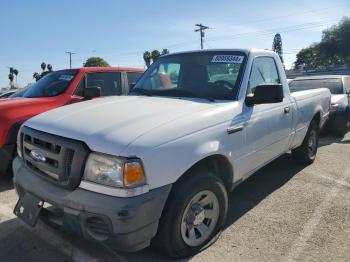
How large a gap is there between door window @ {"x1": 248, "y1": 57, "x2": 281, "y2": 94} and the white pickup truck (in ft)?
0.08

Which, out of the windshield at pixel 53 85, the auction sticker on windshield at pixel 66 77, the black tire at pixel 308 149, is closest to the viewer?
the black tire at pixel 308 149

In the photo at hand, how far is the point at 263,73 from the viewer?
4.57m

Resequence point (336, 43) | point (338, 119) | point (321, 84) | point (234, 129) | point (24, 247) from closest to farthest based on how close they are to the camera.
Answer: point (24, 247) → point (234, 129) → point (338, 119) → point (321, 84) → point (336, 43)

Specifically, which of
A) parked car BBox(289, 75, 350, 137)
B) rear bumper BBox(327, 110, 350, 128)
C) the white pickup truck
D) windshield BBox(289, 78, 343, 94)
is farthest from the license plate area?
windshield BBox(289, 78, 343, 94)

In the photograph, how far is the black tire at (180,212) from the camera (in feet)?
9.66

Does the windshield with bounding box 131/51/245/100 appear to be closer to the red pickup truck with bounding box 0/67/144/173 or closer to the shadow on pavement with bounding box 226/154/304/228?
the shadow on pavement with bounding box 226/154/304/228

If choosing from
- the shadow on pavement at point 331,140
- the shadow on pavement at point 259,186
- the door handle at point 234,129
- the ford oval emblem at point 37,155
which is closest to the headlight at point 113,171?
the ford oval emblem at point 37,155

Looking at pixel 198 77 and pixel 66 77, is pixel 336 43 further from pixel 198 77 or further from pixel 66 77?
pixel 198 77

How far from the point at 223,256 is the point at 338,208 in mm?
1898

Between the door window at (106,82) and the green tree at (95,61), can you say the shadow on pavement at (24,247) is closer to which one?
the door window at (106,82)

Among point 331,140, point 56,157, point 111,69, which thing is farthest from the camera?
point 331,140

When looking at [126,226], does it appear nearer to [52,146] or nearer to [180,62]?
[52,146]

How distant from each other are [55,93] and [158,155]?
13.4 ft

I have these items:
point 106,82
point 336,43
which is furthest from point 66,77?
point 336,43
